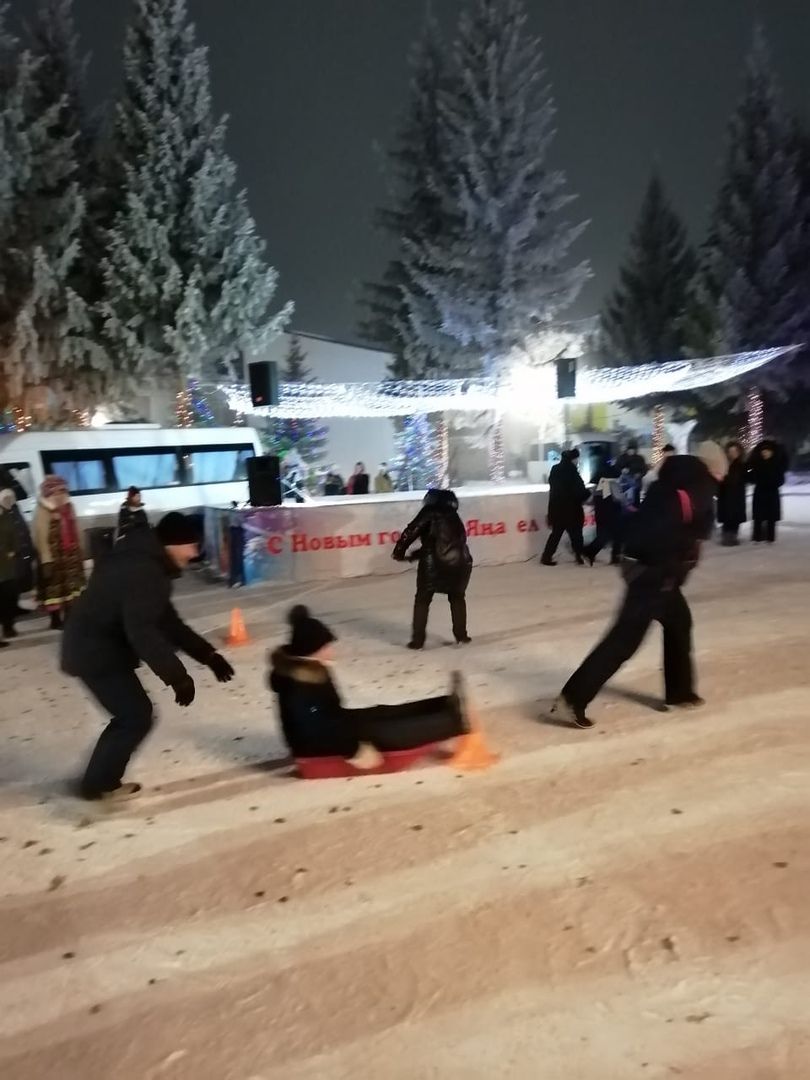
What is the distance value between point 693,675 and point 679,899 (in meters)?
2.46

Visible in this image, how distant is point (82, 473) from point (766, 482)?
10.7 meters

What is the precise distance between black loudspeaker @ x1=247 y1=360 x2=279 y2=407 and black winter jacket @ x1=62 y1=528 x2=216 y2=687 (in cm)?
1215

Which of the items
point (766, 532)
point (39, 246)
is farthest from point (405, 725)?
point (39, 246)

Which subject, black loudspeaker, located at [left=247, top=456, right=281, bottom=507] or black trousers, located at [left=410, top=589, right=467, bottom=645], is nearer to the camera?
black trousers, located at [left=410, top=589, right=467, bottom=645]

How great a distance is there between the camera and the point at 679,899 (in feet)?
10.8

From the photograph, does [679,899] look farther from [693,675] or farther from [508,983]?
[693,675]

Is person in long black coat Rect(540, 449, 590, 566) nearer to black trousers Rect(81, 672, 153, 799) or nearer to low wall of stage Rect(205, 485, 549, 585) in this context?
low wall of stage Rect(205, 485, 549, 585)

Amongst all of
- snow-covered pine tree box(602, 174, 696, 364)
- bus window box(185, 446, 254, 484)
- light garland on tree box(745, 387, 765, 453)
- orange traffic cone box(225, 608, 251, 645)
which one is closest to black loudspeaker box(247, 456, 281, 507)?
orange traffic cone box(225, 608, 251, 645)

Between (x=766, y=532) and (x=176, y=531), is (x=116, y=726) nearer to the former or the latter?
(x=176, y=531)

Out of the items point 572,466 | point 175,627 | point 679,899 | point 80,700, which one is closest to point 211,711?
point 80,700

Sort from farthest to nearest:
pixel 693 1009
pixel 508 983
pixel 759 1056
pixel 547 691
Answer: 1. pixel 547 691
2. pixel 508 983
3. pixel 693 1009
4. pixel 759 1056

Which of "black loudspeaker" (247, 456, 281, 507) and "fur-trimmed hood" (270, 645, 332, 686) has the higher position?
"black loudspeaker" (247, 456, 281, 507)

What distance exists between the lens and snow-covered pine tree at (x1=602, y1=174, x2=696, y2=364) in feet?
116

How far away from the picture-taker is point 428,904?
132 inches
